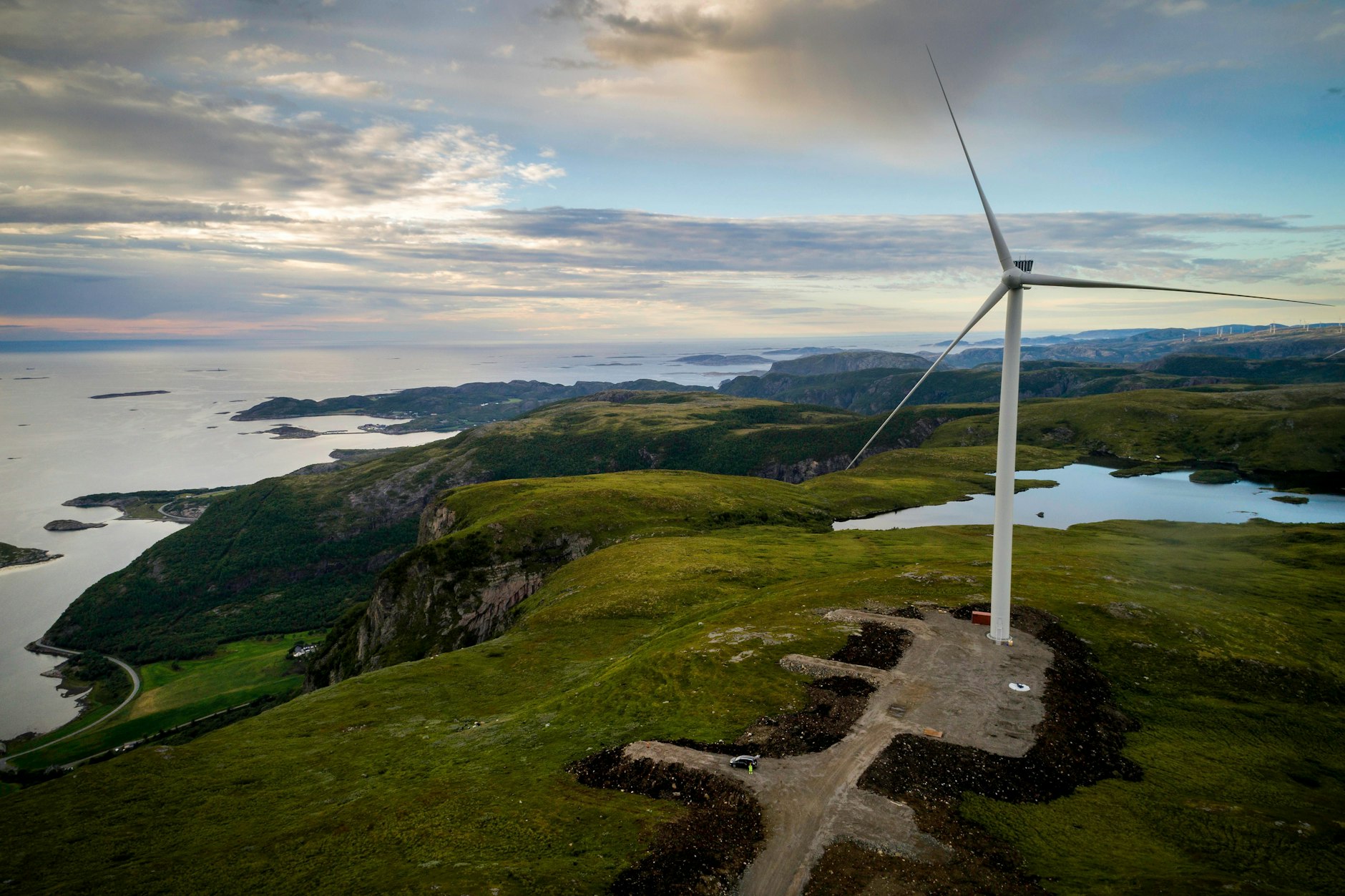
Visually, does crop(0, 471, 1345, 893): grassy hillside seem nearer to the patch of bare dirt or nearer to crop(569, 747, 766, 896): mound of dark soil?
crop(569, 747, 766, 896): mound of dark soil

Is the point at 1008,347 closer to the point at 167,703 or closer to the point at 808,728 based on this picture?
the point at 808,728

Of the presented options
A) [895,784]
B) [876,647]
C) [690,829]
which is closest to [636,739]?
[690,829]

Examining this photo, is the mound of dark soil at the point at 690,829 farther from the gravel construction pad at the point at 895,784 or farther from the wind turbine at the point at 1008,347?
the wind turbine at the point at 1008,347

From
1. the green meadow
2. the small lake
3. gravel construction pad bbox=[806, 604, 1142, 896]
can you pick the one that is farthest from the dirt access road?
the green meadow

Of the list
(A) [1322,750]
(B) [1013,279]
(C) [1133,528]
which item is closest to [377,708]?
(B) [1013,279]

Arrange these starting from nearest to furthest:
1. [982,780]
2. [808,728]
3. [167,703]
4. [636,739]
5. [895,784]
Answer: [895,784], [982,780], [808,728], [636,739], [167,703]

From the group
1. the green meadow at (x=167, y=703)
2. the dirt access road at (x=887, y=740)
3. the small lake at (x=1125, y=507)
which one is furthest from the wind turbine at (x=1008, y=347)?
the green meadow at (x=167, y=703)
